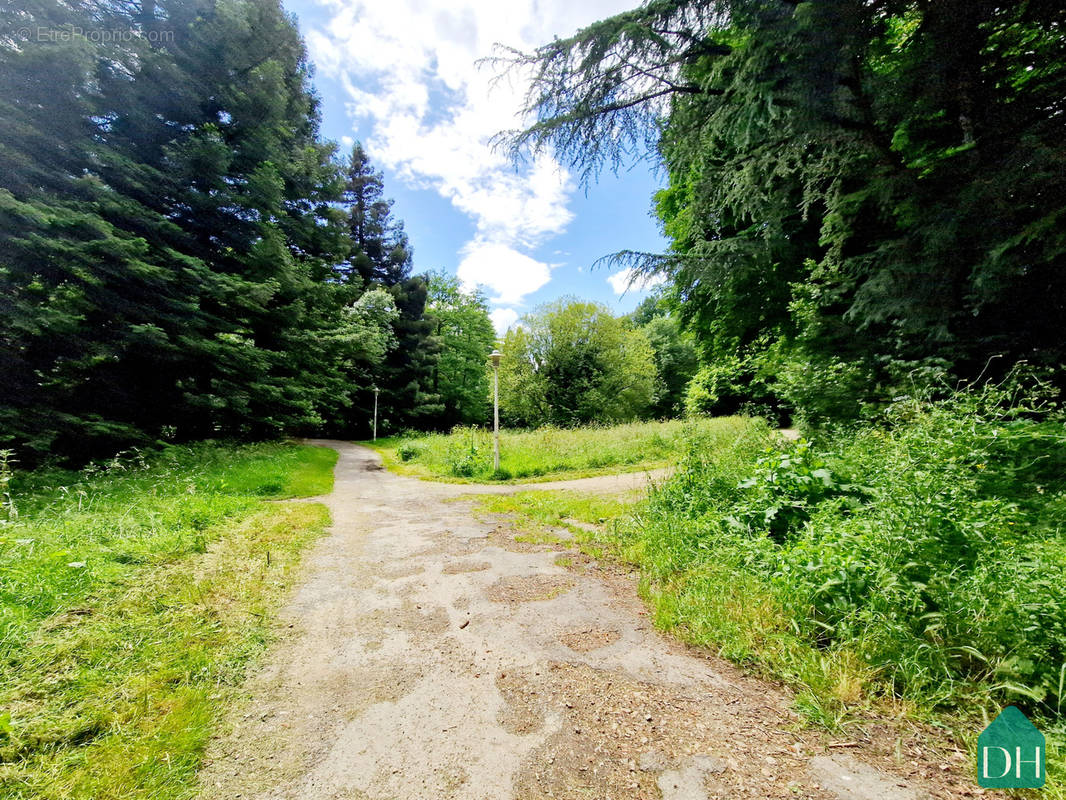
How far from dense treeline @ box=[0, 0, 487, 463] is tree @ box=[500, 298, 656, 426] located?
42.3ft

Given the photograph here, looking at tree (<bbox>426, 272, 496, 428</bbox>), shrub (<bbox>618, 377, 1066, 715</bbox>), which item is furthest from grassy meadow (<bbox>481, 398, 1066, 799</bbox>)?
tree (<bbox>426, 272, 496, 428</bbox>)

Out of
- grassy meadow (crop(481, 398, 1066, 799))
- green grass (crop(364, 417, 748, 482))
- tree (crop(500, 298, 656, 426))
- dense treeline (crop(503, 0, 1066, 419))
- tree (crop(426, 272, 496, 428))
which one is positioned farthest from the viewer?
tree (crop(426, 272, 496, 428))

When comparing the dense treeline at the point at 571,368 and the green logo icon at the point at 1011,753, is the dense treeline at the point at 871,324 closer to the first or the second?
the green logo icon at the point at 1011,753

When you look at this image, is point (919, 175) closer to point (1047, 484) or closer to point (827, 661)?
point (1047, 484)

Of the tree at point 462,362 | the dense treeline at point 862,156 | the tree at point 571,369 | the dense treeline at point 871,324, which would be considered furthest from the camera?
the tree at point 462,362

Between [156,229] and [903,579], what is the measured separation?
1319 cm

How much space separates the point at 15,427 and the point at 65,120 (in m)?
5.72

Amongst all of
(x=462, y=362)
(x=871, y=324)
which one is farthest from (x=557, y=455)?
(x=462, y=362)

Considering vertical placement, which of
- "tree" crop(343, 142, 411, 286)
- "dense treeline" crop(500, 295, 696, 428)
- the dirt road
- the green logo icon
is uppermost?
"tree" crop(343, 142, 411, 286)

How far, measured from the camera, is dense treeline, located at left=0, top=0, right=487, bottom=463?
20.8 ft

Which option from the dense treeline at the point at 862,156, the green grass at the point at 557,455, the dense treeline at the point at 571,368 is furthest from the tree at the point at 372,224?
the dense treeline at the point at 862,156

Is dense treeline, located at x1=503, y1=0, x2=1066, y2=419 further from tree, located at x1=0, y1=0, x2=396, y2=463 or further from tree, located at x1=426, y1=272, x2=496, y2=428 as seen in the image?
tree, located at x1=426, y1=272, x2=496, y2=428

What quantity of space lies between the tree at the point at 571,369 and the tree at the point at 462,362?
503cm

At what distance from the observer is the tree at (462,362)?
29.2 m
